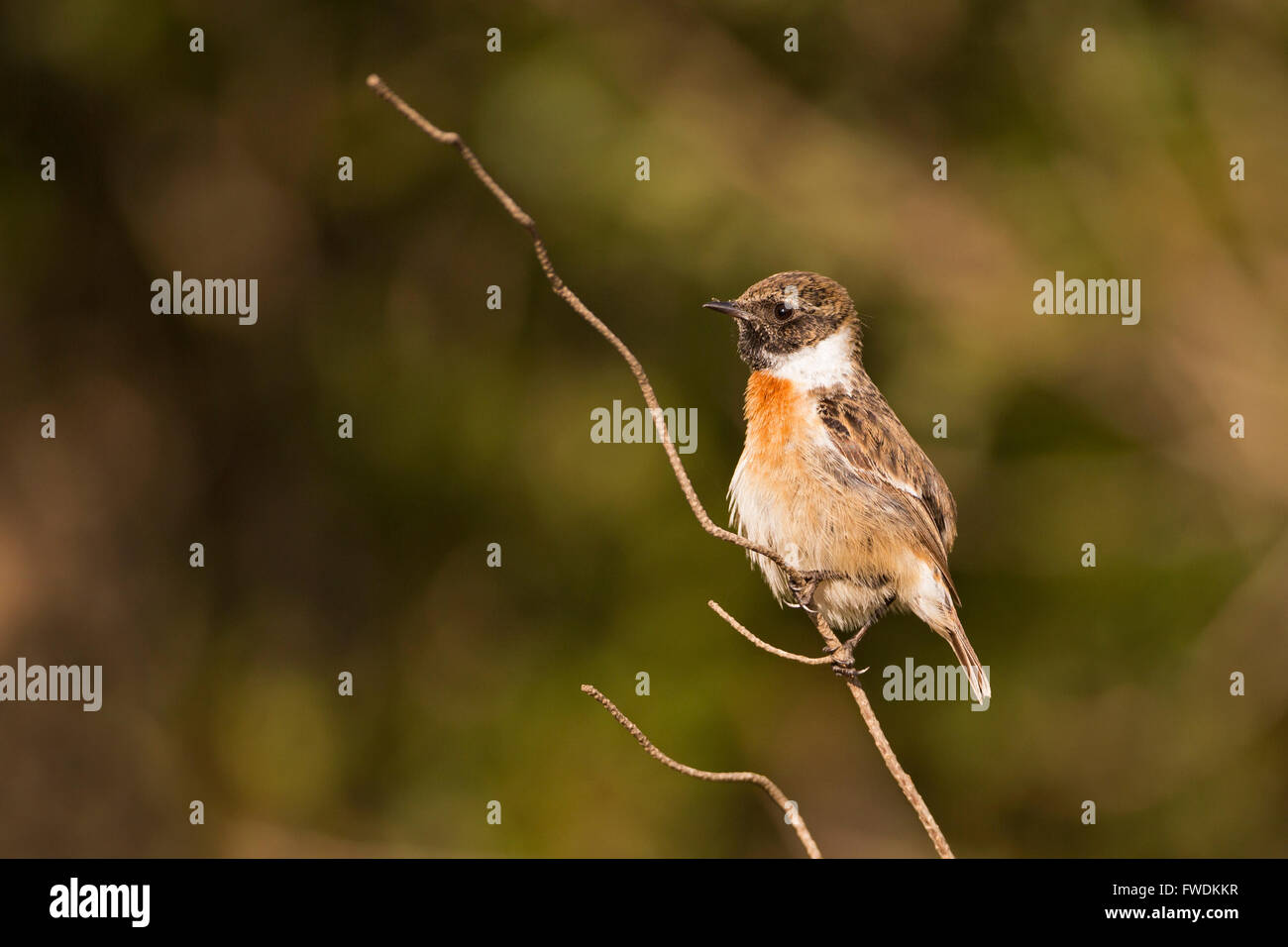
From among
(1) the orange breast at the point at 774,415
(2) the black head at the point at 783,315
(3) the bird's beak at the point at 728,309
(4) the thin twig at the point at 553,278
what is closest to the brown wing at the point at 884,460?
(1) the orange breast at the point at 774,415

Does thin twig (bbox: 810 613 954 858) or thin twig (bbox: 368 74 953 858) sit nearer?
thin twig (bbox: 368 74 953 858)

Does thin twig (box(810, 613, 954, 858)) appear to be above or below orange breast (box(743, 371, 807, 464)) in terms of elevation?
below

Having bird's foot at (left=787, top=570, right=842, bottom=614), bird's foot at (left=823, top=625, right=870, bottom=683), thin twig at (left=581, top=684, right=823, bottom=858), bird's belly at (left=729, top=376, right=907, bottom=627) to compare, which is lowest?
thin twig at (left=581, top=684, right=823, bottom=858)

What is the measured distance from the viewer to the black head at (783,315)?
521cm

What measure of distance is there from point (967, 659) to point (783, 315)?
1.59m

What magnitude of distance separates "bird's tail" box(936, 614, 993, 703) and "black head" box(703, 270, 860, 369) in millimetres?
1300

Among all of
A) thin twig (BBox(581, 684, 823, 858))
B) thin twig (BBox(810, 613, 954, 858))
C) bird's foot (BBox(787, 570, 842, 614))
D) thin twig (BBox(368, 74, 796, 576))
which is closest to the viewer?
thin twig (BBox(368, 74, 796, 576))

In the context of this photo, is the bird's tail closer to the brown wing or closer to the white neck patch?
the brown wing

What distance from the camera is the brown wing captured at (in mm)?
5254

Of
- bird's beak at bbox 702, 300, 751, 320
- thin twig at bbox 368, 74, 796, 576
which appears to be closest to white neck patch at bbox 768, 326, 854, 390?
bird's beak at bbox 702, 300, 751, 320

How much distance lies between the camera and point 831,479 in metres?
5.25

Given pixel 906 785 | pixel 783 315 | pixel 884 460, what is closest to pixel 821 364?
pixel 783 315

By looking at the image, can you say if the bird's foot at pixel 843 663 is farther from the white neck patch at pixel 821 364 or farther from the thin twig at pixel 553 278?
the white neck patch at pixel 821 364
